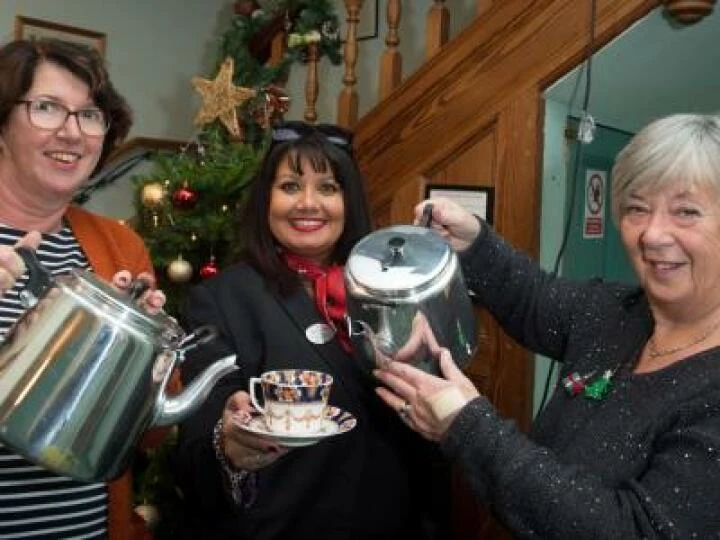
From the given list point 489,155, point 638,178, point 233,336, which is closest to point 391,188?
point 489,155

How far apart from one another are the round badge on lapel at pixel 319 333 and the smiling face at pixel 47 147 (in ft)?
1.37

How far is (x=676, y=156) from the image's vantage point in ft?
2.79

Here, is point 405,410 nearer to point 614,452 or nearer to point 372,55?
point 614,452

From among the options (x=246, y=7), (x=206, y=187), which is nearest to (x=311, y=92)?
(x=206, y=187)

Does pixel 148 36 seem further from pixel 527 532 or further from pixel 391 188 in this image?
pixel 527 532

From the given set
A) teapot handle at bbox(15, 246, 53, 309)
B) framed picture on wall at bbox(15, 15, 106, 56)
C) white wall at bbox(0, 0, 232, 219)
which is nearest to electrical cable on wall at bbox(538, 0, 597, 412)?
teapot handle at bbox(15, 246, 53, 309)

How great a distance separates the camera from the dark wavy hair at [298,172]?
4.06 feet

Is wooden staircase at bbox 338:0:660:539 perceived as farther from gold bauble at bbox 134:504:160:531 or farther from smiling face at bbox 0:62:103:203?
smiling face at bbox 0:62:103:203

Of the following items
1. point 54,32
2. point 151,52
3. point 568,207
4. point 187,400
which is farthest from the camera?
point 151,52

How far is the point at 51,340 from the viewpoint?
82 cm

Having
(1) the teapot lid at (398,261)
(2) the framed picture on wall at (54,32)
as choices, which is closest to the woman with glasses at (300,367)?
(1) the teapot lid at (398,261)

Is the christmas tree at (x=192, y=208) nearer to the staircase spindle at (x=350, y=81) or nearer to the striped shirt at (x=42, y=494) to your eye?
the staircase spindle at (x=350, y=81)

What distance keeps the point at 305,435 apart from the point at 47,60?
0.66 meters

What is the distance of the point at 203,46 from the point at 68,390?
285 centimetres
